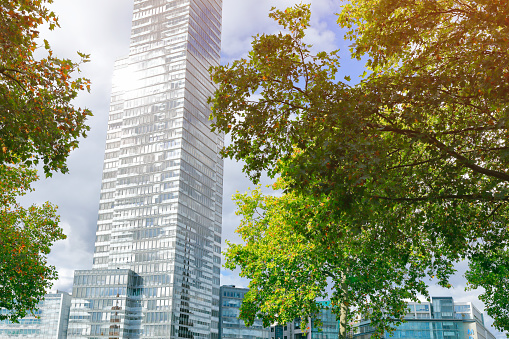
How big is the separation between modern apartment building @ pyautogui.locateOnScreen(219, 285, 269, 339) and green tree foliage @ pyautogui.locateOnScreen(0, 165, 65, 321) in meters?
148

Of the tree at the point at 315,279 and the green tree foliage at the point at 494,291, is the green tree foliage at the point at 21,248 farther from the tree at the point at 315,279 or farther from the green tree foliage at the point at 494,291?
the green tree foliage at the point at 494,291

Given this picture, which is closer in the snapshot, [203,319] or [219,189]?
[203,319]

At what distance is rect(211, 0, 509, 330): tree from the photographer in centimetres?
1116

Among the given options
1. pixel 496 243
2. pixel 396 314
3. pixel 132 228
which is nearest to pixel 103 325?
pixel 132 228

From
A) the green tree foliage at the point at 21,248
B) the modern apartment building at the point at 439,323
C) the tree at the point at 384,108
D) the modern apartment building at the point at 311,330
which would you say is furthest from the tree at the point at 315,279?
the modern apartment building at the point at 439,323

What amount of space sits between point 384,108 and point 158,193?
426 ft

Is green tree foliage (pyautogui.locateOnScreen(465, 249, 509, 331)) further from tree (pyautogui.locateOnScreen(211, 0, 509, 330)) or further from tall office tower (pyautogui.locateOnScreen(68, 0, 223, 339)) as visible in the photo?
tall office tower (pyautogui.locateOnScreen(68, 0, 223, 339))

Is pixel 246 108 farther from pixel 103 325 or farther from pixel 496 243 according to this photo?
pixel 103 325

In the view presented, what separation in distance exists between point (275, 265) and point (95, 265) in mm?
134608

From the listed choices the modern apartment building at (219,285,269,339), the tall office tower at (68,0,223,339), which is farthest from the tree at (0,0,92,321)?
the modern apartment building at (219,285,269,339)

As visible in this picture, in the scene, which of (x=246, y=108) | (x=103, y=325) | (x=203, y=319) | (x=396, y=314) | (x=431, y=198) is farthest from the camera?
(x=203, y=319)

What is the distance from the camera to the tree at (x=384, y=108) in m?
11.2

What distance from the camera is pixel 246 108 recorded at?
1334 cm

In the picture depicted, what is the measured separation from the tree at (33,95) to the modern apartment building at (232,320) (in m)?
166
